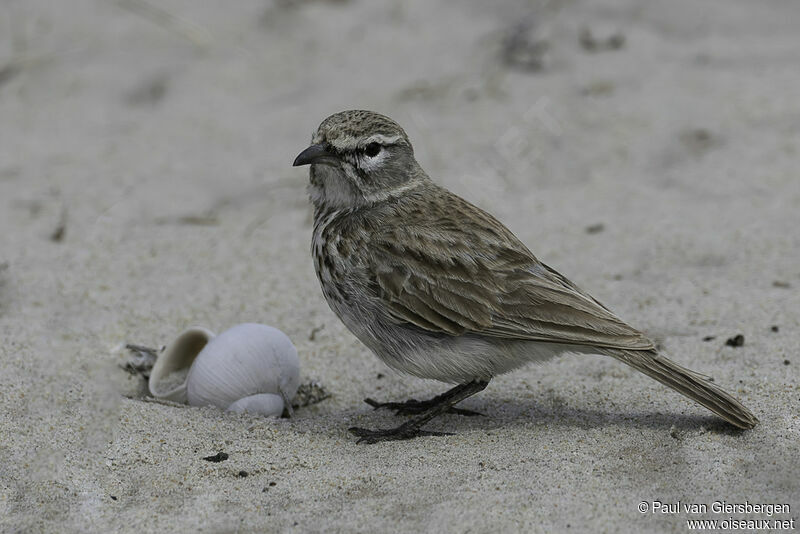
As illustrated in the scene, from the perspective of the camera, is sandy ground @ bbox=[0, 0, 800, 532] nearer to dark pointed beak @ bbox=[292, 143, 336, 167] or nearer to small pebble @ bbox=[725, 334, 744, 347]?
small pebble @ bbox=[725, 334, 744, 347]

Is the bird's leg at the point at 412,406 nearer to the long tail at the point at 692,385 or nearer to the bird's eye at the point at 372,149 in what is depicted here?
the long tail at the point at 692,385

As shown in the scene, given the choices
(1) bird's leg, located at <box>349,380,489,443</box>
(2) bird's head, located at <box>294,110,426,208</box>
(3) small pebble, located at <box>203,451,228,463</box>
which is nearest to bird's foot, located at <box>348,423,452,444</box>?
(1) bird's leg, located at <box>349,380,489,443</box>

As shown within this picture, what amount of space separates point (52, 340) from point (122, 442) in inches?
49.7

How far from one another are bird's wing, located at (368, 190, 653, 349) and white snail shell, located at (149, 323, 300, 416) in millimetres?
672

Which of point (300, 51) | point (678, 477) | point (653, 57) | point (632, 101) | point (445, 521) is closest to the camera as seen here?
point (445, 521)

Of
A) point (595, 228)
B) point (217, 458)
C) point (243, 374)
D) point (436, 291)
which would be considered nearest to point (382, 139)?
point (436, 291)

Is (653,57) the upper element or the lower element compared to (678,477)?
upper

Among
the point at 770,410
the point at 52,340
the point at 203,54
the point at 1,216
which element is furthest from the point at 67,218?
the point at 770,410

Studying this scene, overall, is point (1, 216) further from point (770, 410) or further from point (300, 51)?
point (770, 410)

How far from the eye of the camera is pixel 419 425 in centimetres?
472

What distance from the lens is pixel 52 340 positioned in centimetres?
543

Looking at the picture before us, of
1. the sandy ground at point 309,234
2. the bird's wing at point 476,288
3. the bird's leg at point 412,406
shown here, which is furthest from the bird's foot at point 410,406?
the bird's wing at point 476,288

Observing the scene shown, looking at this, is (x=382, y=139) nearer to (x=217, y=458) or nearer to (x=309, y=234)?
(x=217, y=458)

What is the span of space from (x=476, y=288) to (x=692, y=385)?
3.49 feet
